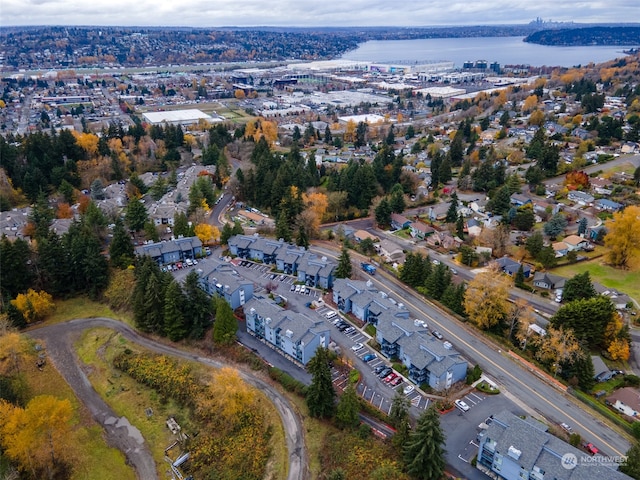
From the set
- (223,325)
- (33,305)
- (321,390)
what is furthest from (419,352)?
(33,305)

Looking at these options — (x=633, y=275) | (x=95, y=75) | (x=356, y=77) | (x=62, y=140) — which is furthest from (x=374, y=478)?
Answer: (x=95, y=75)

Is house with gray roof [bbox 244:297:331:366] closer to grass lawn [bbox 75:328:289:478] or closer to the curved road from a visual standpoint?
the curved road

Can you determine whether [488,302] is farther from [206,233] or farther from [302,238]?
[206,233]

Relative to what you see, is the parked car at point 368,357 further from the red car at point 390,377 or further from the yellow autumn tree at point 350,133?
the yellow autumn tree at point 350,133

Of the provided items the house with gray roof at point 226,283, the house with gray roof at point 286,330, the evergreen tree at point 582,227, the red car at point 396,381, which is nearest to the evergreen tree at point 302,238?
the house with gray roof at point 226,283

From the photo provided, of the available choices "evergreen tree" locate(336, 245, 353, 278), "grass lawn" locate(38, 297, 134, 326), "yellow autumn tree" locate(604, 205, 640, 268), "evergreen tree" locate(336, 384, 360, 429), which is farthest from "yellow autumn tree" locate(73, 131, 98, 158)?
"yellow autumn tree" locate(604, 205, 640, 268)

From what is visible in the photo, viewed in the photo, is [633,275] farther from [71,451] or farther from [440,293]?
[71,451]
